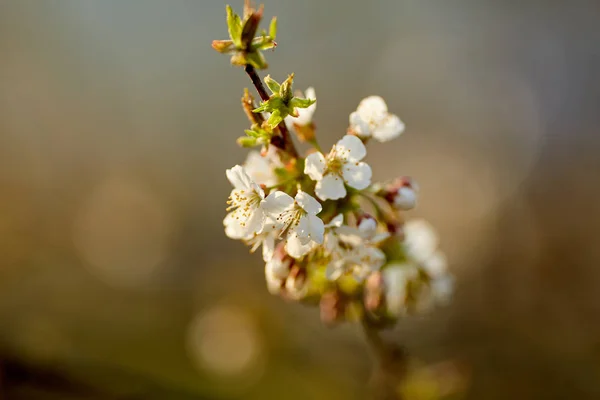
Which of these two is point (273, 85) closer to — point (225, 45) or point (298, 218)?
point (225, 45)

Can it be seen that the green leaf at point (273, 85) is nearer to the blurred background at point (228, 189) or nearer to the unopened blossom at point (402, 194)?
the unopened blossom at point (402, 194)

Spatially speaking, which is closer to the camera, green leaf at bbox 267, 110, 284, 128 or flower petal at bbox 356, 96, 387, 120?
green leaf at bbox 267, 110, 284, 128

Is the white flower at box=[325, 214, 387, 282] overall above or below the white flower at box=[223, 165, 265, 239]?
below

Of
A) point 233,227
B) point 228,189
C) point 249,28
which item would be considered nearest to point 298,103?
point 249,28

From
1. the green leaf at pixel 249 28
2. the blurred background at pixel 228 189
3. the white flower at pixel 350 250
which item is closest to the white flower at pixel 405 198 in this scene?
the white flower at pixel 350 250

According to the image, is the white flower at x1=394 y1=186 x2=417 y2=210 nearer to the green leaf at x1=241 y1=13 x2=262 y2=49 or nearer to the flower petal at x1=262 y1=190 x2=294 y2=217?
the flower petal at x1=262 y1=190 x2=294 y2=217

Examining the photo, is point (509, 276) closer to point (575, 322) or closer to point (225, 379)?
point (575, 322)

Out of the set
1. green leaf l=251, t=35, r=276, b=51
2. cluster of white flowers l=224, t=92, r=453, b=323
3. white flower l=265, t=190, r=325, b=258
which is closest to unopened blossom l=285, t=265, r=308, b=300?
cluster of white flowers l=224, t=92, r=453, b=323
